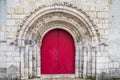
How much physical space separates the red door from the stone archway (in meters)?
0.22

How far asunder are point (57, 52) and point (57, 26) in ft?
2.96

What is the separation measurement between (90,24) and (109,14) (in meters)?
0.71

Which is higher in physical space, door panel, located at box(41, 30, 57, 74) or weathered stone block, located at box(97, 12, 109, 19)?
weathered stone block, located at box(97, 12, 109, 19)

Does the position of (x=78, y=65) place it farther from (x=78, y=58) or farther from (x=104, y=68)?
(x=104, y=68)

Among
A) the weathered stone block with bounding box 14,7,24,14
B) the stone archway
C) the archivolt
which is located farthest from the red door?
the weathered stone block with bounding box 14,7,24,14

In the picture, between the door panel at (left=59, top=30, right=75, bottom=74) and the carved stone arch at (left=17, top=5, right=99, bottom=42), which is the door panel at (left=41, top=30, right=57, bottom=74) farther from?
the carved stone arch at (left=17, top=5, right=99, bottom=42)

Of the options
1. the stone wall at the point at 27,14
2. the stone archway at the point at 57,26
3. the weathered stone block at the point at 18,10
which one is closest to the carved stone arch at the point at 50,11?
the stone archway at the point at 57,26

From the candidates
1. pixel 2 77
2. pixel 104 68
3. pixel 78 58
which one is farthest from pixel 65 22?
pixel 2 77

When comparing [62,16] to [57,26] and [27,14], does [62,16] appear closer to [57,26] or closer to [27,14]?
[57,26]

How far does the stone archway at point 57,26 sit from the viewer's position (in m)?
8.41

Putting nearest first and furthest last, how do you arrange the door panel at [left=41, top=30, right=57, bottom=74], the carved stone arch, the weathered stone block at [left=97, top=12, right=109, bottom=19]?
the carved stone arch < the weathered stone block at [left=97, top=12, right=109, bottom=19] < the door panel at [left=41, top=30, right=57, bottom=74]

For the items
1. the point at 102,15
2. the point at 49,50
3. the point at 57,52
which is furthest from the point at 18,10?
the point at 102,15

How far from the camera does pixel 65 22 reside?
869cm

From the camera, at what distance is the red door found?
8.89 meters
